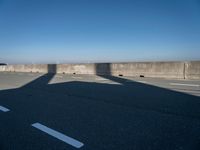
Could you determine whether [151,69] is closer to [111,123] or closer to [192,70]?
[192,70]

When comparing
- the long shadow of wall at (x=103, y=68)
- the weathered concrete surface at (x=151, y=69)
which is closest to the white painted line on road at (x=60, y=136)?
the weathered concrete surface at (x=151, y=69)

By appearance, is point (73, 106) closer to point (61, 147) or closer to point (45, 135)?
point (45, 135)

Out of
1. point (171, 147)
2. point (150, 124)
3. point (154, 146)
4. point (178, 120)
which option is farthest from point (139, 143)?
point (178, 120)

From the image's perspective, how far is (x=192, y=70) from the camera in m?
13.7

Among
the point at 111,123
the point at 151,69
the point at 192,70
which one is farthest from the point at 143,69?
the point at 111,123

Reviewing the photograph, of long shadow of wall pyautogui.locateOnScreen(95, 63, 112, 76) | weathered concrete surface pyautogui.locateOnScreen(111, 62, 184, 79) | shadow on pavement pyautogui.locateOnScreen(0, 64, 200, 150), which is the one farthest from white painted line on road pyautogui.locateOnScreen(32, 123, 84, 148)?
long shadow of wall pyautogui.locateOnScreen(95, 63, 112, 76)

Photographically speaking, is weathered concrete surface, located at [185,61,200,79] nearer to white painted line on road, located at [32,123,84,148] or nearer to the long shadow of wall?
the long shadow of wall

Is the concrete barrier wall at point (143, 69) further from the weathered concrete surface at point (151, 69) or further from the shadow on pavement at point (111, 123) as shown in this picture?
the shadow on pavement at point (111, 123)

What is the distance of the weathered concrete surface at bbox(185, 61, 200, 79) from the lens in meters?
13.4

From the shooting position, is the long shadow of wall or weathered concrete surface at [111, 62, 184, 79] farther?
the long shadow of wall

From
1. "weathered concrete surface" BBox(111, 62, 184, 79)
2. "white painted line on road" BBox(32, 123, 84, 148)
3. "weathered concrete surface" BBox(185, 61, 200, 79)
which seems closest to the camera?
"white painted line on road" BBox(32, 123, 84, 148)

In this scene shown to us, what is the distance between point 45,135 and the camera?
3713 millimetres

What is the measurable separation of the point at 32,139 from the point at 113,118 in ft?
6.11

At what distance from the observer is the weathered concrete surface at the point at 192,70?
44.1 feet
